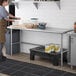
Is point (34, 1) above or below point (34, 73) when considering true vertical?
above

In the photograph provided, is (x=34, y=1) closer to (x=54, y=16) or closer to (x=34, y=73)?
(x=54, y=16)

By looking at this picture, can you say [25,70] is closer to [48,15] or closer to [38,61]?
[38,61]

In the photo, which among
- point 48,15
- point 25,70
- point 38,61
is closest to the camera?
point 25,70

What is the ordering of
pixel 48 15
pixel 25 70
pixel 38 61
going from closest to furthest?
pixel 25 70
pixel 38 61
pixel 48 15

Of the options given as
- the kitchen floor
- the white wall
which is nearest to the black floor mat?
the kitchen floor

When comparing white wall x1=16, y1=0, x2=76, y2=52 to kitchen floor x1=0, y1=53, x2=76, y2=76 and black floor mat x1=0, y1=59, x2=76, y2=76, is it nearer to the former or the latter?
kitchen floor x1=0, y1=53, x2=76, y2=76

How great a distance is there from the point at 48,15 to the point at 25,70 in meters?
1.63

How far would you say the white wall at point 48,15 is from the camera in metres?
4.88

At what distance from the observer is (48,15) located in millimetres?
5223

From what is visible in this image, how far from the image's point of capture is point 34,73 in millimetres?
4160

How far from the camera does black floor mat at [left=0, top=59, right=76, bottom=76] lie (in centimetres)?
412

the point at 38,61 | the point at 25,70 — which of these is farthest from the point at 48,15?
the point at 25,70

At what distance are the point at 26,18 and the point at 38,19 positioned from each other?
411mm

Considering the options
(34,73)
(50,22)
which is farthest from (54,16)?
(34,73)
